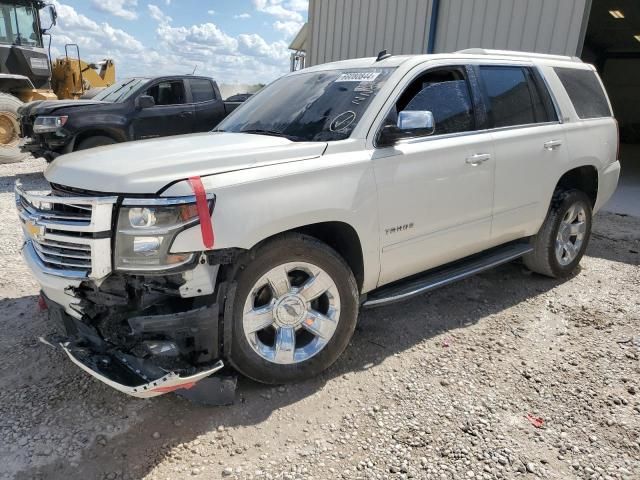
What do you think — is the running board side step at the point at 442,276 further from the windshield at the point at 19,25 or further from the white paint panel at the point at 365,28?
the windshield at the point at 19,25

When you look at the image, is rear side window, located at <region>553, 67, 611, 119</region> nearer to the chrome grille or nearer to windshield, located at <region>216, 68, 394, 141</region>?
windshield, located at <region>216, 68, 394, 141</region>

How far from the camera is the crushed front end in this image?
8.32 ft

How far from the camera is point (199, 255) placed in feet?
8.55

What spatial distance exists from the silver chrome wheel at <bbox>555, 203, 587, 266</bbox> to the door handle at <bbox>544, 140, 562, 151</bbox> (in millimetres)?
680

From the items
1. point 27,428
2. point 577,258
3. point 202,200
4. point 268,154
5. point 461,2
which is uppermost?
point 461,2

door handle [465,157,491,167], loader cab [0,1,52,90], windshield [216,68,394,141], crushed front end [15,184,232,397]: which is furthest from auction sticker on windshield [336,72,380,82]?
loader cab [0,1,52,90]

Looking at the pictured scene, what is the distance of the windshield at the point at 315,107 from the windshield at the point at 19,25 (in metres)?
11.4

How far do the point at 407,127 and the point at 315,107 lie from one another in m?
0.71

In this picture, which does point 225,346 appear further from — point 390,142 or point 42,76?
point 42,76

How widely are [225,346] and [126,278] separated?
0.63 metres

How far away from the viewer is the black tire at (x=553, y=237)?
468 cm

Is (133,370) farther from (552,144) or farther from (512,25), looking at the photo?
(512,25)

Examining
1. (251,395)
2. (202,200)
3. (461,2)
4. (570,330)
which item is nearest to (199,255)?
(202,200)

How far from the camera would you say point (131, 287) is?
2736 millimetres
